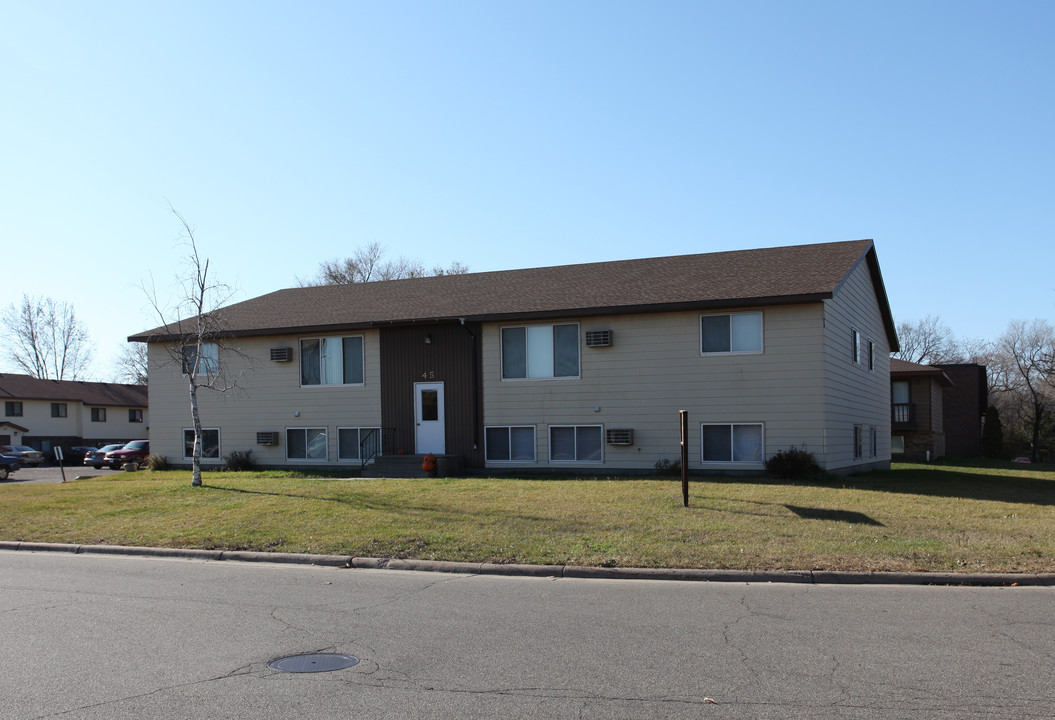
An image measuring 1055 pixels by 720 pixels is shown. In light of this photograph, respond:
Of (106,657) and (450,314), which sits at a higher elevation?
(450,314)

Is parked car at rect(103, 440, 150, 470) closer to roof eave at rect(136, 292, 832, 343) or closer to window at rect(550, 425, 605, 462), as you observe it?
roof eave at rect(136, 292, 832, 343)

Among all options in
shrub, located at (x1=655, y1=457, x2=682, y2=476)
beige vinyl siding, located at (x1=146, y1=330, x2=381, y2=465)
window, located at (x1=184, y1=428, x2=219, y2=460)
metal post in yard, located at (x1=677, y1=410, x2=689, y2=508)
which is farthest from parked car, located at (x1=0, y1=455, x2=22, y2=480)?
metal post in yard, located at (x1=677, y1=410, x2=689, y2=508)

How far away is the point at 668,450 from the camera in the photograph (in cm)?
2156

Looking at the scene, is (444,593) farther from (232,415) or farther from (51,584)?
(232,415)

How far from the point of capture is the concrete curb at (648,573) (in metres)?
9.41

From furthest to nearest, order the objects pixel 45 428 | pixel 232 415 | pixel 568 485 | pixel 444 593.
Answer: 1. pixel 45 428
2. pixel 232 415
3. pixel 568 485
4. pixel 444 593

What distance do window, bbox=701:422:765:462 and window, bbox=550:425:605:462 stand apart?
273 centimetres

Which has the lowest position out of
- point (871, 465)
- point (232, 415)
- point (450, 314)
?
point (871, 465)

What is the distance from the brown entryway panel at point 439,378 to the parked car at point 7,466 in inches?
724

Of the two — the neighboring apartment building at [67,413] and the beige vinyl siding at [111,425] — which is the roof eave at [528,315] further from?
the beige vinyl siding at [111,425]

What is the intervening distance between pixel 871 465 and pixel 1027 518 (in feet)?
43.2

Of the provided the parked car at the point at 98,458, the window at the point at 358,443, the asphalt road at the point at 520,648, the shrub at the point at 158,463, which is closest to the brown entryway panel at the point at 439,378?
the window at the point at 358,443

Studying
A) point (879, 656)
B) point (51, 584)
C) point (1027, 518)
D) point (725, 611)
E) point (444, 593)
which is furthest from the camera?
point (1027, 518)

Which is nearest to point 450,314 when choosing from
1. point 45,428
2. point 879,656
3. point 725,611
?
point 725,611
